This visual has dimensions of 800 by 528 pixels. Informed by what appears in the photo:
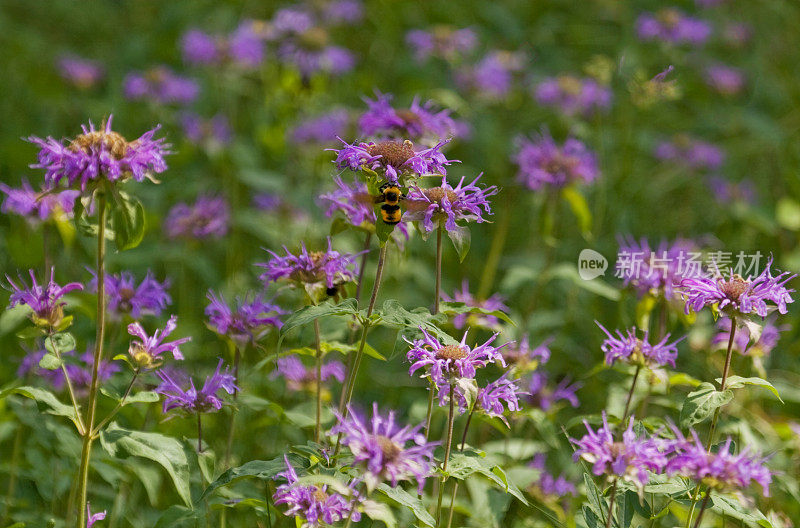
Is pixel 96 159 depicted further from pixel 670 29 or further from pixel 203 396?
pixel 670 29

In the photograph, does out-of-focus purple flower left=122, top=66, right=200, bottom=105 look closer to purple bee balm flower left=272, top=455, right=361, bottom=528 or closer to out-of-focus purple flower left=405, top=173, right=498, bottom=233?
out-of-focus purple flower left=405, top=173, right=498, bottom=233

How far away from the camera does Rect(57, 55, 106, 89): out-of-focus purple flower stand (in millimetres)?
4230

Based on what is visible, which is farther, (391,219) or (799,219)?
(799,219)

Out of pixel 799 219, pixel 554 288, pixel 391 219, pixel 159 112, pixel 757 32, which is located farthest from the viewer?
pixel 757 32

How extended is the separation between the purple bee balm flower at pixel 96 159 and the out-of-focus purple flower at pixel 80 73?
2754 millimetres

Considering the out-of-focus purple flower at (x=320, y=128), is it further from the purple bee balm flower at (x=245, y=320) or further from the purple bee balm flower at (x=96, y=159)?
the purple bee balm flower at (x=96, y=159)

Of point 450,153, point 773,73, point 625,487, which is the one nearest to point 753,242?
point 450,153

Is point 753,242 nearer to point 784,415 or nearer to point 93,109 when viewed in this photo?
point 784,415

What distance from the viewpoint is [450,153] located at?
413 centimetres

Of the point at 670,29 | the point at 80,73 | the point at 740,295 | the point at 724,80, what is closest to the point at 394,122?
the point at 740,295

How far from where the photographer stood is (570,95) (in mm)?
3773

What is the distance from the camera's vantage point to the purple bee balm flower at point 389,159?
5.29 ft

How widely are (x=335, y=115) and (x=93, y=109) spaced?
40.9 inches

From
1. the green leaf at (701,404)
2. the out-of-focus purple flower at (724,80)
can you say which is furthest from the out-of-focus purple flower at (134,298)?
the out-of-focus purple flower at (724,80)
